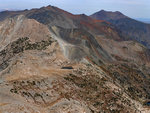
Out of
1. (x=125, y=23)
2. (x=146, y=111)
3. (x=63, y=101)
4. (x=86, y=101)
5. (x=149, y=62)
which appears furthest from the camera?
(x=125, y=23)

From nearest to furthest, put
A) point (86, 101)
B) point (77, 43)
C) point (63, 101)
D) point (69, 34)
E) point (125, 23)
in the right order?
Result: point (63, 101) < point (86, 101) < point (77, 43) < point (69, 34) < point (125, 23)

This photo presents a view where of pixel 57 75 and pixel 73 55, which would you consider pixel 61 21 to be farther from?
pixel 57 75

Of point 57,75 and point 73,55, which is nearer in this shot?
point 57,75

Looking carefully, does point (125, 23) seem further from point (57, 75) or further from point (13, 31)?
point (57, 75)

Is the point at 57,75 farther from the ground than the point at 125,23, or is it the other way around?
the point at 125,23

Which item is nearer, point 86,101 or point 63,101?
point 63,101

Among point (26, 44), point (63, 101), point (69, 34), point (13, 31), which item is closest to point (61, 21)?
point (69, 34)

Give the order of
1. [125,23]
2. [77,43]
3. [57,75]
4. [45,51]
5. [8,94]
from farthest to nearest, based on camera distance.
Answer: [125,23], [77,43], [45,51], [57,75], [8,94]

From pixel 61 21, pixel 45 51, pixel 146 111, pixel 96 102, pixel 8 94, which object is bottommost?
pixel 146 111

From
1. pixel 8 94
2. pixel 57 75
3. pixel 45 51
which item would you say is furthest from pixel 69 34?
pixel 8 94
